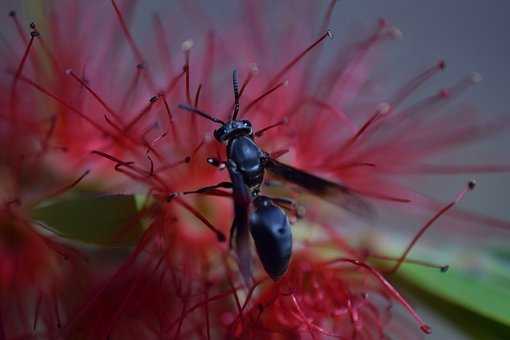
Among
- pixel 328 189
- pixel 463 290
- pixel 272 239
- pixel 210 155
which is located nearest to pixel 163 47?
pixel 210 155

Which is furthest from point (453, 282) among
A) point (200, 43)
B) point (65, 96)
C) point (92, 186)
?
point (200, 43)

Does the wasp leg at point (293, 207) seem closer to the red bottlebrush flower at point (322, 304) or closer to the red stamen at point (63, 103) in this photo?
the red bottlebrush flower at point (322, 304)

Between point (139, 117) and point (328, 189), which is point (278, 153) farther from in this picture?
point (139, 117)

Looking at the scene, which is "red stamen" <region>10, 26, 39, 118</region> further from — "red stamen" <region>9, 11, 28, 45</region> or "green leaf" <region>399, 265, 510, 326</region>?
"green leaf" <region>399, 265, 510, 326</region>

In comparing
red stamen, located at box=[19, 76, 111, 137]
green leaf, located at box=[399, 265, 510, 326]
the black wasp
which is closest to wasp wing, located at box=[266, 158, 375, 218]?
the black wasp

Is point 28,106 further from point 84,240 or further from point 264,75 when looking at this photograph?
point 264,75

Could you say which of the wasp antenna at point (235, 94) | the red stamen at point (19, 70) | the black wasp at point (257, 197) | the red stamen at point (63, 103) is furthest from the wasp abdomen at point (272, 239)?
the red stamen at point (19, 70)

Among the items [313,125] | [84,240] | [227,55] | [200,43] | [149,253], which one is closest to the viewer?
[84,240]
